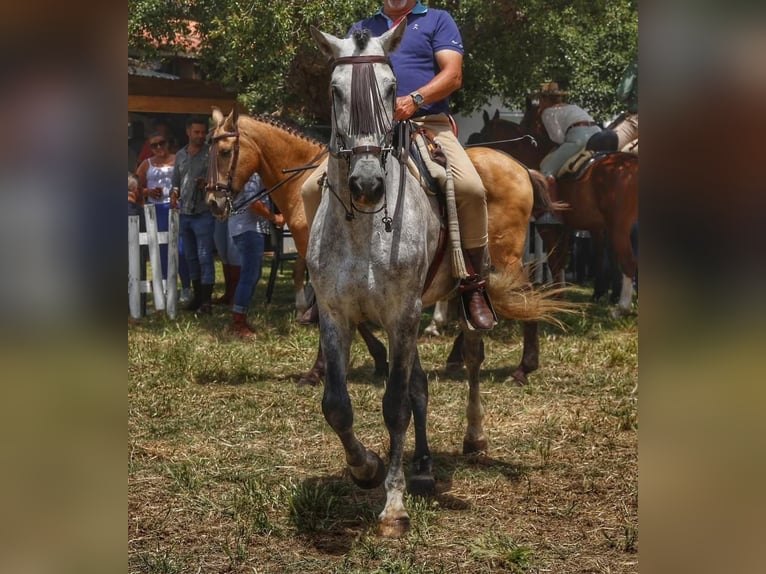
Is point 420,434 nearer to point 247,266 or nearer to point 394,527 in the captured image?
point 394,527

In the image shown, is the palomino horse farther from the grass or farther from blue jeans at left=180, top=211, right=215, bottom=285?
blue jeans at left=180, top=211, right=215, bottom=285

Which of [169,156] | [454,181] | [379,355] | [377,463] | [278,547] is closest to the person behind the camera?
[278,547]

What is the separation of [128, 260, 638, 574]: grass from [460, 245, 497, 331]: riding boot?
957mm

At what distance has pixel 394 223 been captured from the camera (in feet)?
15.4

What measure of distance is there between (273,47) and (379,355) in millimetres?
4636

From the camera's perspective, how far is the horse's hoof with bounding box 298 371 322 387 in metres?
8.27

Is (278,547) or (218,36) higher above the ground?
(218,36)

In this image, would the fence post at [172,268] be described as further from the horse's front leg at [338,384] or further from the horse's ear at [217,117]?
the horse's front leg at [338,384]

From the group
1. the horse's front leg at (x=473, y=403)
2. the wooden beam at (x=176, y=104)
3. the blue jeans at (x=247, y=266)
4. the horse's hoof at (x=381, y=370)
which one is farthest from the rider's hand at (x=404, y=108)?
the wooden beam at (x=176, y=104)

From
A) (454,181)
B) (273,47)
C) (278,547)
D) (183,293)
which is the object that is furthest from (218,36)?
(278,547)

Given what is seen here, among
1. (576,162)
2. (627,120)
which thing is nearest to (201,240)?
(576,162)

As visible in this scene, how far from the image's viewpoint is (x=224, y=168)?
856 centimetres
